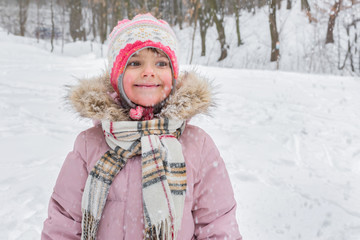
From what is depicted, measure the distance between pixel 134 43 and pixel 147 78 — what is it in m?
0.22

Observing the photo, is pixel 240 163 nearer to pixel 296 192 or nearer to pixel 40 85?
pixel 296 192

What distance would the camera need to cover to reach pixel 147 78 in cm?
132

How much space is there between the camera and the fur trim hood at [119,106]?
1.33 meters

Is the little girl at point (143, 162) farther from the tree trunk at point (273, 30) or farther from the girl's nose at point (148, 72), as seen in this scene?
the tree trunk at point (273, 30)

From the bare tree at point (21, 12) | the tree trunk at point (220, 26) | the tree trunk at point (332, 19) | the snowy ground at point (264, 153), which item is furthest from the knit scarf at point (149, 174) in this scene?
the bare tree at point (21, 12)

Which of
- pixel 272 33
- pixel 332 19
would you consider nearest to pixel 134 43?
pixel 272 33

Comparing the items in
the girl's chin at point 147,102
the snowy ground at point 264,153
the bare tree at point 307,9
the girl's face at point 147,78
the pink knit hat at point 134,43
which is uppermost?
the bare tree at point 307,9

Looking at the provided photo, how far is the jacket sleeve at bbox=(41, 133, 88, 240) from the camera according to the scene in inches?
50.7

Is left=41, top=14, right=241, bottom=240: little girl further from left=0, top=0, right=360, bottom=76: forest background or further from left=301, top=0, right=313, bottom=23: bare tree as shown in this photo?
left=301, top=0, right=313, bottom=23: bare tree

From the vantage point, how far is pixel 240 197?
94.2 inches

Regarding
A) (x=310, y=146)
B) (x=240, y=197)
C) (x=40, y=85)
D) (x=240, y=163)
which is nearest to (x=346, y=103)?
(x=310, y=146)

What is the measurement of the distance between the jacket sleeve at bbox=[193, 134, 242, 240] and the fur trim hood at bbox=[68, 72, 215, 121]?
0.69 ft

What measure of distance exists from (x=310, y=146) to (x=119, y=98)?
267 centimetres

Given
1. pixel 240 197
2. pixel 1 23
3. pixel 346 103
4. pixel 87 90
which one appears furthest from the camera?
pixel 1 23
